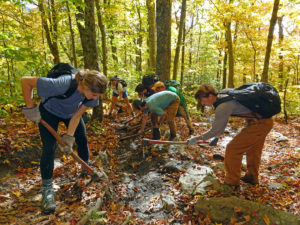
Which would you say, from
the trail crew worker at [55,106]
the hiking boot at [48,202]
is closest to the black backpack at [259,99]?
the trail crew worker at [55,106]

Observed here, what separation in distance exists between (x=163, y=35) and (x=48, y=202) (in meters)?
6.49

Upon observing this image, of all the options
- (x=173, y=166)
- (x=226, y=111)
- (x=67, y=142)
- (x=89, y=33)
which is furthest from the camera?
(x=89, y=33)

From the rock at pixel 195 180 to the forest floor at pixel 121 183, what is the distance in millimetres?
112

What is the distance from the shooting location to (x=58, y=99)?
2.71 meters

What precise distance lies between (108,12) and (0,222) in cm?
895

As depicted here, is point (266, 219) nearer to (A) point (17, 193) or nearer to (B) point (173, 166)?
(B) point (173, 166)

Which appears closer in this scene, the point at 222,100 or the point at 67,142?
the point at 67,142

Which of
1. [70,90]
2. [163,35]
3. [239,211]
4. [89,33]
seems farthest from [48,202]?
[163,35]

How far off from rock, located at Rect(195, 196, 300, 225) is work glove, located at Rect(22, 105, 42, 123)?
112 inches

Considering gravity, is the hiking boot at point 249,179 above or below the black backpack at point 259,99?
below

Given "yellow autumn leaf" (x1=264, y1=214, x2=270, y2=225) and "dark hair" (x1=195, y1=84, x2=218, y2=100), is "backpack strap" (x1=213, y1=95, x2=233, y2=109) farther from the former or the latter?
"yellow autumn leaf" (x1=264, y1=214, x2=270, y2=225)

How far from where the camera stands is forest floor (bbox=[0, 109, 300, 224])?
9.66 ft

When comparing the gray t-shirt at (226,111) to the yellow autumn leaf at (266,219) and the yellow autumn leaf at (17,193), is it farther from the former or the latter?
the yellow autumn leaf at (17,193)

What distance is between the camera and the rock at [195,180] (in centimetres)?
356
